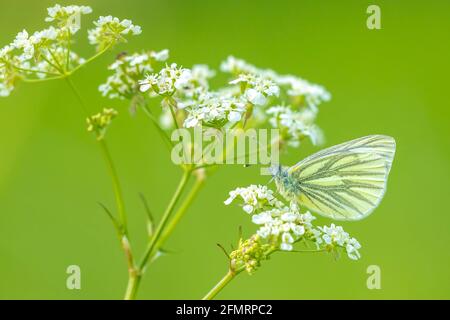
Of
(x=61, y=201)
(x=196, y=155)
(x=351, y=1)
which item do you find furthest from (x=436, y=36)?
(x=196, y=155)

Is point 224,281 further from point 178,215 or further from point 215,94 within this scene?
point 215,94

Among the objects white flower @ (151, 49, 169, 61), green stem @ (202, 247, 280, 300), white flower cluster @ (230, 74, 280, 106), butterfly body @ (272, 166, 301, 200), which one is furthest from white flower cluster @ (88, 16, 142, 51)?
green stem @ (202, 247, 280, 300)

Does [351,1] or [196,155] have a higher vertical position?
[351,1]

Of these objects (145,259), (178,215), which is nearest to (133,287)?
(145,259)

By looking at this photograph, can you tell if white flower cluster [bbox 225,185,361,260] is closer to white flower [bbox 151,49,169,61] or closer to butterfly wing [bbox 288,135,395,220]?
butterfly wing [bbox 288,135,395,220]

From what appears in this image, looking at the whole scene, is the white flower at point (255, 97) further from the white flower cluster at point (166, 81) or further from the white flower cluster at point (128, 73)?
the white flower cluster at point (128, 73)

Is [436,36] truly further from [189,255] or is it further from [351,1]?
[189,255]
